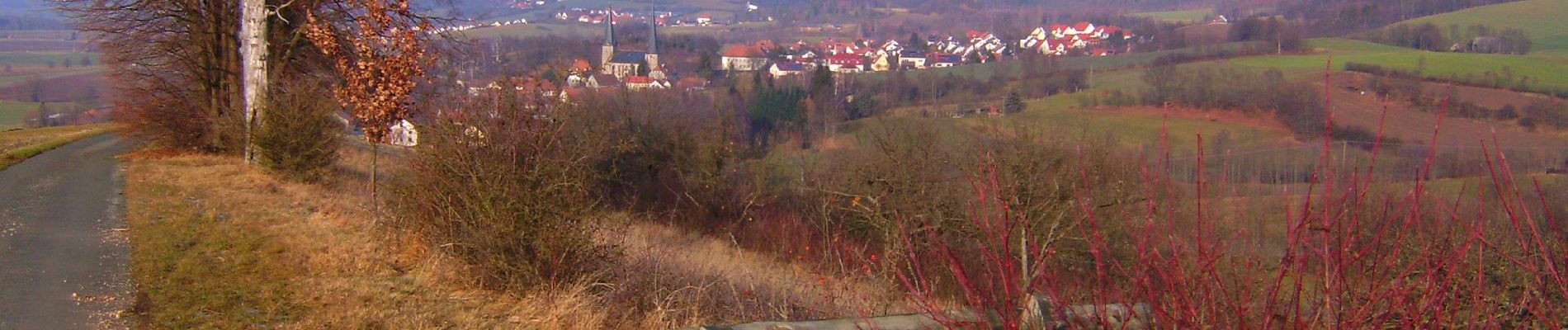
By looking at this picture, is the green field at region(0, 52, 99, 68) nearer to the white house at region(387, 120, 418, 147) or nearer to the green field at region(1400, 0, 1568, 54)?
the white house at region(387, 120, 418, 147)

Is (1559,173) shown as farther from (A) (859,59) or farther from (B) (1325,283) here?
(A) (859,59)

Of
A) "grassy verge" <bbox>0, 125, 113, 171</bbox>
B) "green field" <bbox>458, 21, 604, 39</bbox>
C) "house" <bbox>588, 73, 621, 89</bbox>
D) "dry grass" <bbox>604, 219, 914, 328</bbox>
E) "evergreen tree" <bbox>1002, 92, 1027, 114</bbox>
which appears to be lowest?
"dry grass" <bbox>604, 219, 914, 328</bbox>

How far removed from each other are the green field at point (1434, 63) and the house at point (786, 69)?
21.0 m

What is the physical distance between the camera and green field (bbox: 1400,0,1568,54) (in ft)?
163

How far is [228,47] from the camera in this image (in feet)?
57.2

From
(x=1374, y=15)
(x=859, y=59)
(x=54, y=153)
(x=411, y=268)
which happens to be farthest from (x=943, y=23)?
(x=411, y=268)

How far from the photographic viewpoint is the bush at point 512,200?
632 cm

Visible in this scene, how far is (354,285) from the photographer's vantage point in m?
6.50

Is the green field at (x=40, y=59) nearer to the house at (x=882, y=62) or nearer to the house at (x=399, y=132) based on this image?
the house at (x=882, y=62)

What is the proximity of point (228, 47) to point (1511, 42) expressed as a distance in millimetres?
51356

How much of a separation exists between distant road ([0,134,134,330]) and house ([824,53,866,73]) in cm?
4745

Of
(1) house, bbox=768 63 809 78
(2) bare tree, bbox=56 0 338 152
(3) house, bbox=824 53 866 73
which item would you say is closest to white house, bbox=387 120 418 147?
(2) bare tree, bbox=56 0 338 152

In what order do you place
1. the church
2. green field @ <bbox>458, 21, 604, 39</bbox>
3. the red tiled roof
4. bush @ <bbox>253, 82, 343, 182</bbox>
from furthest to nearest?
green field @ <bbox>458, 21, 604, 39</bbox> < the red tiled roof < the church < bush @ <bbox>253, 82, 343, 182</bbox>

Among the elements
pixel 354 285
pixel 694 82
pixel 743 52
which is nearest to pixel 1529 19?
pixel 743 52
